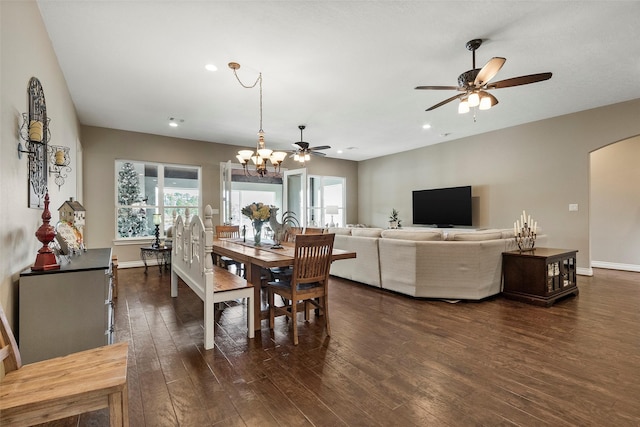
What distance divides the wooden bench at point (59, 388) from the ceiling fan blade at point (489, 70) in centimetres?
331

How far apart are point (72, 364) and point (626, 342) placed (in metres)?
3.98

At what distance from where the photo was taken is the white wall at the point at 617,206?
5789mm

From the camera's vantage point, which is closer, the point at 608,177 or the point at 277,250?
the point at 277,250

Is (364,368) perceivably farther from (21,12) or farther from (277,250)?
(21,12)

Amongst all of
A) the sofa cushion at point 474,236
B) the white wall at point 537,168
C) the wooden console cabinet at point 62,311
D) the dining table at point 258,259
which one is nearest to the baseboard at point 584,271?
the white wall at point 537,168

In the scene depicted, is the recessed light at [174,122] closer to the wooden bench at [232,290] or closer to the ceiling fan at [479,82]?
the wooden bench at [232,290]

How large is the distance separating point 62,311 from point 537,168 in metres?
7.11

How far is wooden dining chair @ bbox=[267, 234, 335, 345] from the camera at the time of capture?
264 cm

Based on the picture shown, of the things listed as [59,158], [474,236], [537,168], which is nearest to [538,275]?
[474,236]

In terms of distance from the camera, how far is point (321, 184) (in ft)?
29.6

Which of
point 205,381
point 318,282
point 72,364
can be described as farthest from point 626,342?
point 72,364

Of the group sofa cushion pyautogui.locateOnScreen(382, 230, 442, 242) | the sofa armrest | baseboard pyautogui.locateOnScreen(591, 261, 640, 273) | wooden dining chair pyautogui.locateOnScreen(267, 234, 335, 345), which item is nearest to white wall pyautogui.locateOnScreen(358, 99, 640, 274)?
baseboard pyautogui.locateOnScreen(591, 261, 640, 273)

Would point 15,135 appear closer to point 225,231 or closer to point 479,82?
point 225,231

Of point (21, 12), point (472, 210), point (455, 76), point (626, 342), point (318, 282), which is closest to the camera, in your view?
point (21, 12)
